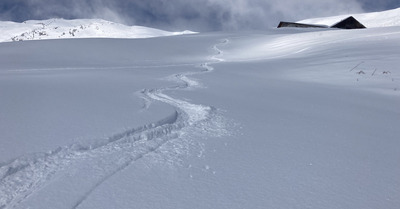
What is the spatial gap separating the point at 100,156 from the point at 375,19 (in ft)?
152

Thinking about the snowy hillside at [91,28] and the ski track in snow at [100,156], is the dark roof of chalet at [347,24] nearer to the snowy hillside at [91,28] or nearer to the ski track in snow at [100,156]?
the snowy hillside at [91,28]

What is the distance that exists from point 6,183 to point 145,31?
62.2 meters

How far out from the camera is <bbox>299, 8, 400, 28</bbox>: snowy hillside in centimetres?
3277

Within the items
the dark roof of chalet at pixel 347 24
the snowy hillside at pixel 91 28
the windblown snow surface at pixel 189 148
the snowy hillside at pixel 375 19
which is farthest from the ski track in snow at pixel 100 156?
the snowy hillside at pixel 91 28

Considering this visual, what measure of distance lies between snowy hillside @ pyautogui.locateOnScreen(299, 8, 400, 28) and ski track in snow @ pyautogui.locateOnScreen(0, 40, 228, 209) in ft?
110

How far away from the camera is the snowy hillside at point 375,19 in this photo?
32.8 m

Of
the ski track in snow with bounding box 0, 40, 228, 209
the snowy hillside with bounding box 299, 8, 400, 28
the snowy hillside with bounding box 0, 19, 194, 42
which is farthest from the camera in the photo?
the snowy hillside with bounding box 0, 19, 194, 42

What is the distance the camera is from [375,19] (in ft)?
130

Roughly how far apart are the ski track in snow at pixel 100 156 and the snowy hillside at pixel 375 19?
33.6 metres

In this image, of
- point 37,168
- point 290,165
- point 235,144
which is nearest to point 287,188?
point 290,165

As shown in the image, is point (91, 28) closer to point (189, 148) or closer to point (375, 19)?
point (375, 19)

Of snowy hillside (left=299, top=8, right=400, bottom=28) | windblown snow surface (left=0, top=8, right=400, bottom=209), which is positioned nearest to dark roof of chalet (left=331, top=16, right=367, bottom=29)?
snowy hillside (left=299, top=8, right=400, bottom=28)

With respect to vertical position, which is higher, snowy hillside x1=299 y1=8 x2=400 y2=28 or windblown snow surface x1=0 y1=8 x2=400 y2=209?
snowy hillside x1=299 y1=8 x2=400 y2=28

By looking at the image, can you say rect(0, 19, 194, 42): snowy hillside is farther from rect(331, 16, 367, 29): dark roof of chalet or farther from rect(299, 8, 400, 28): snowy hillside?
rect(331, 16, 367, 29): dark roof of chalet
